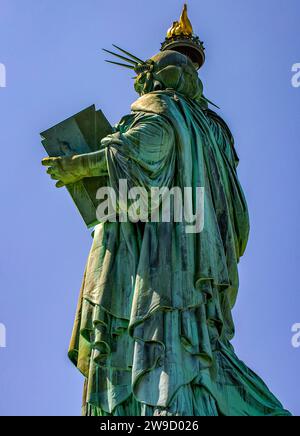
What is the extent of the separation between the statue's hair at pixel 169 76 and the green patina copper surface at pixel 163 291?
48 cm

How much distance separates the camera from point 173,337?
18.5 m

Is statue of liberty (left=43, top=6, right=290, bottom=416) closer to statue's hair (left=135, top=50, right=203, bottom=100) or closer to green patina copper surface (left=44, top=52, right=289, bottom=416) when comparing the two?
green patina copper surface (left=44, top=52, right=289, bottom=416)

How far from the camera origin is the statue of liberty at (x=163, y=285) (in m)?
18.4

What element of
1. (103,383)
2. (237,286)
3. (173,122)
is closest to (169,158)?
(173,122)

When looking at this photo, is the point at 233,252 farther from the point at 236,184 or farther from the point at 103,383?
the point at 103,383

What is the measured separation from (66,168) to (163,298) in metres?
2.64

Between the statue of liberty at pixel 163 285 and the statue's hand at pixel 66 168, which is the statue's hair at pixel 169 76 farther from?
the statue's hand at pixel 66 168

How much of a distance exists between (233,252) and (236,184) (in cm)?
138

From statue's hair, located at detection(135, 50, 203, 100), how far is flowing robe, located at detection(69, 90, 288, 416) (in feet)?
2.22

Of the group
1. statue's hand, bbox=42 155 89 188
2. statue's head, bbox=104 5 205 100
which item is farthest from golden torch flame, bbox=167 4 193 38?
statue's hand, bbox=42 155 89 188

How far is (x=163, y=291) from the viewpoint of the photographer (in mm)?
18859

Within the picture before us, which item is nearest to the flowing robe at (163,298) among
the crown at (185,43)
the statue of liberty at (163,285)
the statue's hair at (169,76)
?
the statue of liberty at (163,285)

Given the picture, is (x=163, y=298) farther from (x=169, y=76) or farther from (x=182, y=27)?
(x=182, y=27)
